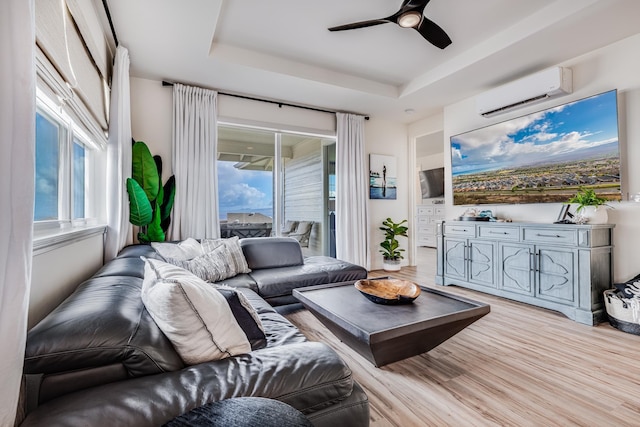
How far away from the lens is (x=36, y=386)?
79 cm

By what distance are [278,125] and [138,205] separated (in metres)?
2.15

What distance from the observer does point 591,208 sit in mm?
2855

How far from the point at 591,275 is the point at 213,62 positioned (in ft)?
13.8

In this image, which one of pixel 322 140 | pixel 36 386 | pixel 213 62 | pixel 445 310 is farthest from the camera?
pixel 322 140

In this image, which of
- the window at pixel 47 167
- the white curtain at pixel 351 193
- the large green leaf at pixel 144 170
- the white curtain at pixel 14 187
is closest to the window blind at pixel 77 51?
the window at pixel 47 167

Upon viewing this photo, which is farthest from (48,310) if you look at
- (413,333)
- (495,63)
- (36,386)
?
(495,63)

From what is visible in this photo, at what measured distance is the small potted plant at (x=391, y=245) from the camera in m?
4.94

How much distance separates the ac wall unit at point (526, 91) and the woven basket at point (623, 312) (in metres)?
2.06

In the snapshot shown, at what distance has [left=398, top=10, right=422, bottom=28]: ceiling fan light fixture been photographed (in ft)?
7.48

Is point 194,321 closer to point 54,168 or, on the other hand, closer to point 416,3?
point 54,168

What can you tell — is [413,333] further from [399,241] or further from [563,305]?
[399,241]

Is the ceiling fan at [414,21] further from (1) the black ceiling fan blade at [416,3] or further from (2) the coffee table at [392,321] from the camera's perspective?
(2) the coffee table at [392,321]

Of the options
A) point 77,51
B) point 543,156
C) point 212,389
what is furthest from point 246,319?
point 543,156

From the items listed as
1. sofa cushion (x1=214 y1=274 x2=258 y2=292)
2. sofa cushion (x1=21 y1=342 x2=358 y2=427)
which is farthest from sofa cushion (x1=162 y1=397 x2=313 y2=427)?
sofa cushion (x1=214 y1=274 x2=258 y2=292)
